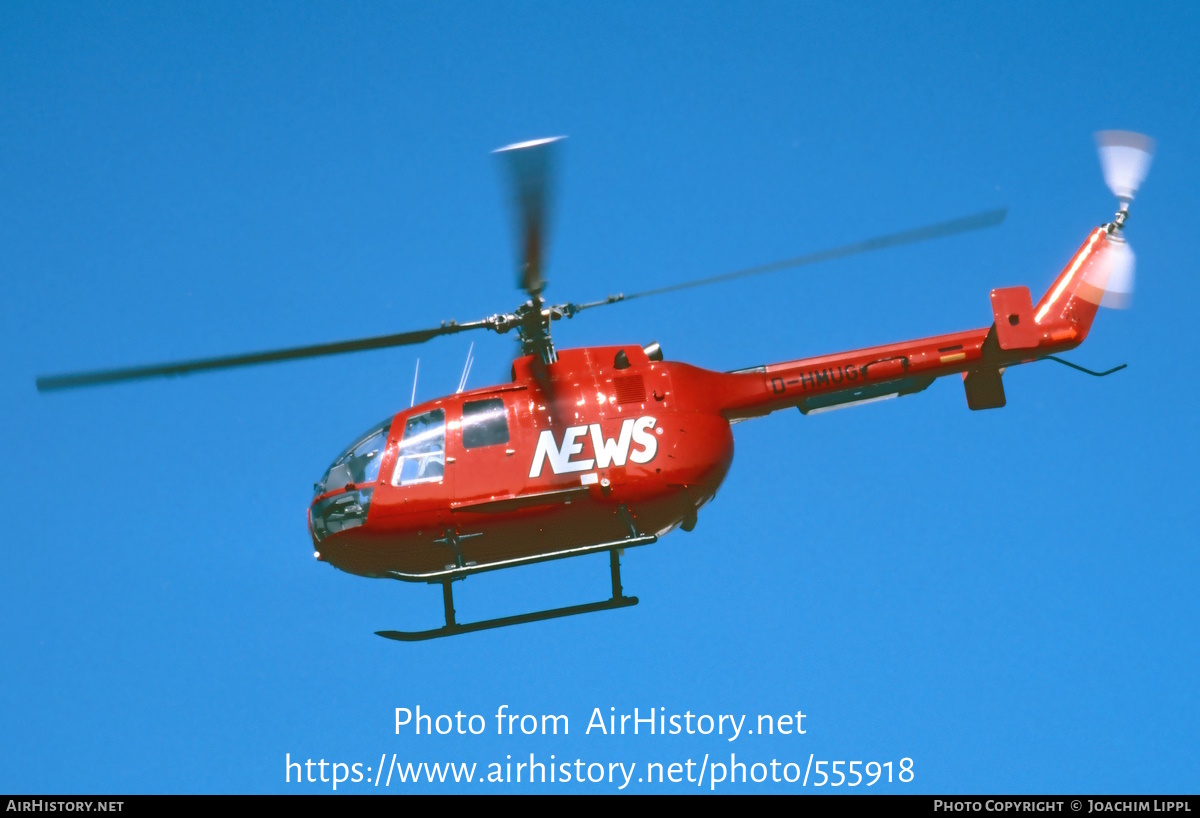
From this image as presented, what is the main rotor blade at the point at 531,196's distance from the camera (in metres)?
12.0

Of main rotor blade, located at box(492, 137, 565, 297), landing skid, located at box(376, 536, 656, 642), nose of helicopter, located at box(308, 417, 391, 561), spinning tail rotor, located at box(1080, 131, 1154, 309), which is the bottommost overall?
landing skid, located at box(376, 536, 656, 642)

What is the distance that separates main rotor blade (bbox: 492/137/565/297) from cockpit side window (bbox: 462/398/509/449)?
5.47 ft

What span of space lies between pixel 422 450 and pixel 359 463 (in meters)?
0.75

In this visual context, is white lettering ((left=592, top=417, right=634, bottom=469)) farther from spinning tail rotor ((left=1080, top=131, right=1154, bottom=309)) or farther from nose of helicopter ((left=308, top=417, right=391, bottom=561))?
spinning tail rotor ((left=1080, top=131, right=1154, bottom=309))

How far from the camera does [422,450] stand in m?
15.0

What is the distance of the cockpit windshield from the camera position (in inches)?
595

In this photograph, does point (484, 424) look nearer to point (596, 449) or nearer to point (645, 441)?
point (596, 449)

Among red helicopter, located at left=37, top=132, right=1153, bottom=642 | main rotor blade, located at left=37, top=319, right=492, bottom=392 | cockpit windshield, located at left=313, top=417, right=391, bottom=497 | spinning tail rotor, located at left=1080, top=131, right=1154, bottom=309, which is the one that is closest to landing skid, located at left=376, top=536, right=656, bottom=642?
red helicopter, located at left=37, top=132, right=1153, bottom=642

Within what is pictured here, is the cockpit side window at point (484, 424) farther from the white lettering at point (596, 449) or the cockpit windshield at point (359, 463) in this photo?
the cockpit windshield at point (359, 463)

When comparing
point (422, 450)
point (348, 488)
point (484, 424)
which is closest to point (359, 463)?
point (348, 488)

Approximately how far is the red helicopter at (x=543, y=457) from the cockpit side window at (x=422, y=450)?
1 centimetres
